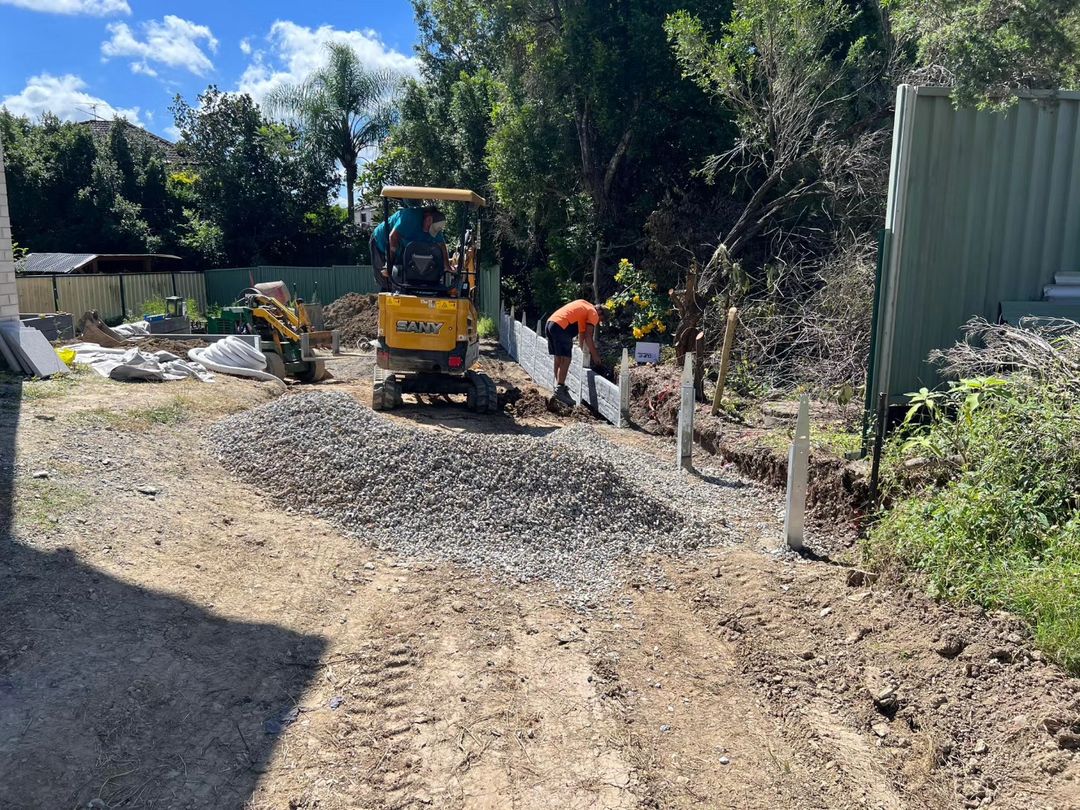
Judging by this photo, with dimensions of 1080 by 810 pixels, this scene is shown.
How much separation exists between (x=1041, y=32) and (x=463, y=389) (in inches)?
308

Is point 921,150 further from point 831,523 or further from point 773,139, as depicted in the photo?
point 773,139

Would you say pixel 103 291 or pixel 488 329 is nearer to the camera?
pixel 488 329

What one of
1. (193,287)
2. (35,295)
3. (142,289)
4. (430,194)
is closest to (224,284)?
(193,287)

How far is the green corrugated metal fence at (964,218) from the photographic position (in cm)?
712

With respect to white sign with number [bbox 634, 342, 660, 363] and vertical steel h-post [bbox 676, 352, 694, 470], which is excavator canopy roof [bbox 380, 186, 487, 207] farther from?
vertical steel h-post [bbox 676, 352, 694, 470]

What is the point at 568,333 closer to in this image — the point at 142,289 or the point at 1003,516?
the point at 1003,516

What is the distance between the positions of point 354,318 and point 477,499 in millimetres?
17192

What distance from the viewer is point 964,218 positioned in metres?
7.37

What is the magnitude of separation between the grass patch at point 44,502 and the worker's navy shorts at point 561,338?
7.39 metres

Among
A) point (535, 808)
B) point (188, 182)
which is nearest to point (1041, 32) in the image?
point (535, 808)

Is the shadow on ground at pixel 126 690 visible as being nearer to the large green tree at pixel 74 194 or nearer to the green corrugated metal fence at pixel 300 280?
the green corrugated metal fence at pixel 300 280

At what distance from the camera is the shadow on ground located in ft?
10.9

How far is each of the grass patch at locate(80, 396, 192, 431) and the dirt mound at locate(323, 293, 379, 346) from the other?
11517 mm

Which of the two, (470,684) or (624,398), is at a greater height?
(624,398)
